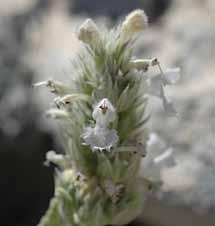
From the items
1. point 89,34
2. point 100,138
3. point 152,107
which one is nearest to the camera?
point 100,138

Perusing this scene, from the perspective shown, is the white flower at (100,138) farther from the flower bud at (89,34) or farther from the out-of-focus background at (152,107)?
the out-of-focus background at (152,107)

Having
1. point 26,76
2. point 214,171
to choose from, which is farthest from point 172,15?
point 214,171

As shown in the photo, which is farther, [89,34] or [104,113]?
[89,34]

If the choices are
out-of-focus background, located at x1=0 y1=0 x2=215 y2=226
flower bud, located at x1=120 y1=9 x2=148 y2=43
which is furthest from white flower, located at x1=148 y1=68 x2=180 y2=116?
out-of-focus background, located at x1=0 y1=0 x2=215 y2=226

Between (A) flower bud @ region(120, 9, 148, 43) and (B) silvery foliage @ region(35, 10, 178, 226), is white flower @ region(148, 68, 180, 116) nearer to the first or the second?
(B) silvery foliage @ region(35, 10, 178, 226)

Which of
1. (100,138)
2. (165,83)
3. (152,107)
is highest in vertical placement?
(152,107)

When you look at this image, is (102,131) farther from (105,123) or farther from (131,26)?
(131,26)

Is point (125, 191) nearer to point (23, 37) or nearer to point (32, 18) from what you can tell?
point (23, 37)

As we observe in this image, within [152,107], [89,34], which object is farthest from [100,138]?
[152,107]
